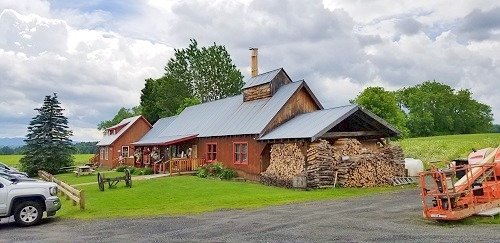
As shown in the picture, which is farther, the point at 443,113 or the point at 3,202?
the point at 443,113

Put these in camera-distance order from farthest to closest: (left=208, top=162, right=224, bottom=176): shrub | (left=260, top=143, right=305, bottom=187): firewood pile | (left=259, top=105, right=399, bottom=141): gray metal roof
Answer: (left=208, top=162, right=224, bottom=176): shrub < (left=260, top=143, right=305, bottom=187): firewood pile < (left=259, top=105, right=399, bottom=141): gray metal roof

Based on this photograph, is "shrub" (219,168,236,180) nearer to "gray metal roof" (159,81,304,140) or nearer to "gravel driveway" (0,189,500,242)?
"gray metal roof" (159,81,304,140)

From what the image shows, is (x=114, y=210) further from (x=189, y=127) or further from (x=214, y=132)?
(x=189, y=127)

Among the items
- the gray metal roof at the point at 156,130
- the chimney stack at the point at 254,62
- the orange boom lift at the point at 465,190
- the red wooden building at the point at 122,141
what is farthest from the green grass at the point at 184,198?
the red wooden building at the point at 122,141

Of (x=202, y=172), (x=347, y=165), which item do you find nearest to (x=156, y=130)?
(x=202, y=172)

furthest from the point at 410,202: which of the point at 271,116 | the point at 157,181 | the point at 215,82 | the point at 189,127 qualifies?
the point at 215,82

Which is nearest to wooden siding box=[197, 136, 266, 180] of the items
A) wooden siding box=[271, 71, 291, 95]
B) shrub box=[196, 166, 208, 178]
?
shrub box=[196, 166, 208, 178]

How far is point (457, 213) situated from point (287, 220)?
5.04 m

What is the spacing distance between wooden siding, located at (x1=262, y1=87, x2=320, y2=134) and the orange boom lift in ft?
55.0

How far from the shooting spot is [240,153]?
3353 centimetres

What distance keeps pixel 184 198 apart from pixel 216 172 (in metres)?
12.0

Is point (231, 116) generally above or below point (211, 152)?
above

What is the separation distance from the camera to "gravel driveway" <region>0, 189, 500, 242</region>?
1244 centimetres

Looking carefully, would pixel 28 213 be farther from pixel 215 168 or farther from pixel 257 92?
pixel 257 92
